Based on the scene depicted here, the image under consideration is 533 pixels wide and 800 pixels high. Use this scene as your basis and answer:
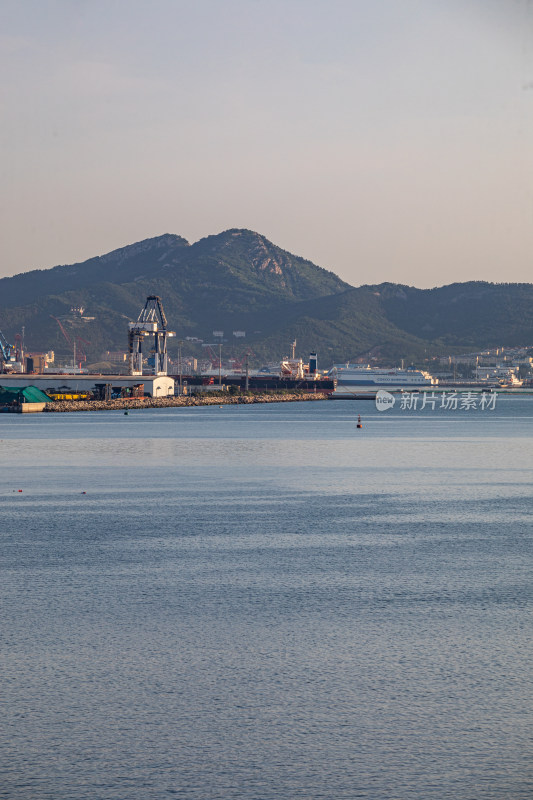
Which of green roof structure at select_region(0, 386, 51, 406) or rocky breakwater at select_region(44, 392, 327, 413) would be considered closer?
green roof structure at select_region(0, 386, 51, 406)

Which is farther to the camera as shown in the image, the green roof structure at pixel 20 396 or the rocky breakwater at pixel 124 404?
the rocky breakwater at pixel 124 404

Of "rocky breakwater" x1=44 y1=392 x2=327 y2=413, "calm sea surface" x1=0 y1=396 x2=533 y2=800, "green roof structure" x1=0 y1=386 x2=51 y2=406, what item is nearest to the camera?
"calm sea surface" x1=0 y1=396 x2=533 y2=800

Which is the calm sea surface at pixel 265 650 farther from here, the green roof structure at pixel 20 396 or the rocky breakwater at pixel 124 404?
the rocky breakwater at pixel 124 404

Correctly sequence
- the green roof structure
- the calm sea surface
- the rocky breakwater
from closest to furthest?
the calm sea surface → the green roof structure → the rocky breakwater

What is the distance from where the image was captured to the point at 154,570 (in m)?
20.4

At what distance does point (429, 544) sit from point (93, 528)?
924cm

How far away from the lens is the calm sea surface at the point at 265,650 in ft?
31.1

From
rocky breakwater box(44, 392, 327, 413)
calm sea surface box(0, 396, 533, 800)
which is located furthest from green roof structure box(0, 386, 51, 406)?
calm sea surface box(0, 396, 533, 800)

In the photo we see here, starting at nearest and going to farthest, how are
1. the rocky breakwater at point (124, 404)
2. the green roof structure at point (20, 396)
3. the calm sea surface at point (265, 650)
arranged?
the calm sea surface at point (265, 650) < the green roof structure at point (20, 396) < the rocky breakwater at point (124, 404)

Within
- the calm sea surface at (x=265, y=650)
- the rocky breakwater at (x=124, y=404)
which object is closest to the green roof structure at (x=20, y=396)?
the rocky breakwater at (x=124, y=404)

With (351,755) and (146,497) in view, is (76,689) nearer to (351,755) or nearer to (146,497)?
(351,755)

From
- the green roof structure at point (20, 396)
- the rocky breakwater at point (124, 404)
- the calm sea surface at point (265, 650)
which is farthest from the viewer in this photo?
the rocky breakwater at point (124, 404)

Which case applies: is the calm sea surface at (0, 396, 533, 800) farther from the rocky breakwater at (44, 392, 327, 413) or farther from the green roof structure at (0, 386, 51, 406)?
the rocky breakwater at (44, 392, 327, 413)

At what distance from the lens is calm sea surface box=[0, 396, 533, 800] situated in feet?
31.1
